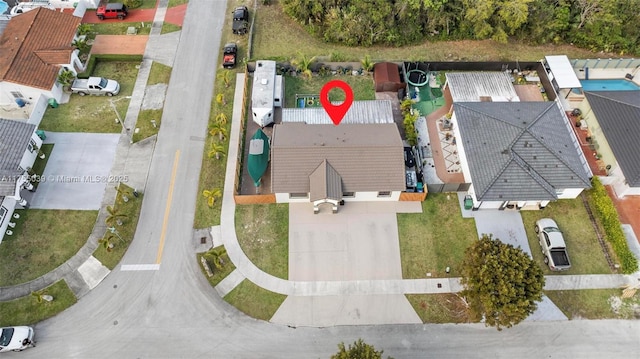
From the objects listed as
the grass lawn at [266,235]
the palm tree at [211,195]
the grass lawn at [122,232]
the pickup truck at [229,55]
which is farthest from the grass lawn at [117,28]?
the grass lawn at [266,235]

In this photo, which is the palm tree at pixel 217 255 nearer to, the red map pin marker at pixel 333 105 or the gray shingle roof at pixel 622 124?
the red map pin marker at pixel 333 105

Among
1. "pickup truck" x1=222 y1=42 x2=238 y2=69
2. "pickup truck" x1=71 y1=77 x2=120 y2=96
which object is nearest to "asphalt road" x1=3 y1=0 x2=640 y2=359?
"pickup truck" x1=71 y1=77 x2=120 y2=96

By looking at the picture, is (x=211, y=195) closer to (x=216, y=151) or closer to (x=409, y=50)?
(x=216, y=151)

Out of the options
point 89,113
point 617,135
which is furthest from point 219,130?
point 617,135

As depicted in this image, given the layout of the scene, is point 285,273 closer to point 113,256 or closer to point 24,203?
point 113,256

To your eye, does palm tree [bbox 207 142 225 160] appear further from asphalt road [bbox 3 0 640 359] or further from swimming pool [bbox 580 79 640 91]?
swimming pool [bbox 580 79 640 91]

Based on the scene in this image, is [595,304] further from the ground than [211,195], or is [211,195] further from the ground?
[211,195]
